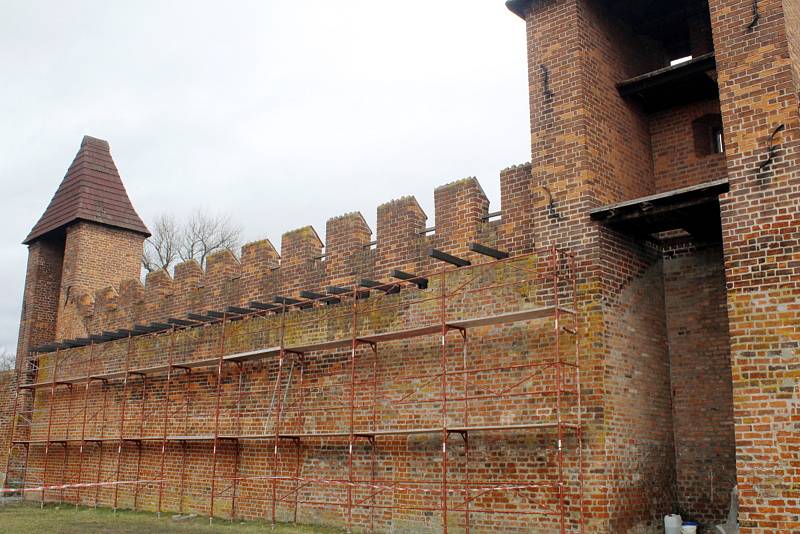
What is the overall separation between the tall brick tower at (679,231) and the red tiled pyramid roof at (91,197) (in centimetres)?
1341

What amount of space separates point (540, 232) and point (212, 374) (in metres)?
7.57

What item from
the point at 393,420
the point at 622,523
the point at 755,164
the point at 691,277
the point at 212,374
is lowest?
the point at 622,523

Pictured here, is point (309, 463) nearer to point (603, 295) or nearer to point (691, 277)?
point (603, 295)

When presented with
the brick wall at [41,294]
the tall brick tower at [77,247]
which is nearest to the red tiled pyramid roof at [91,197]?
Answer: the tall brick tower at [77,247]

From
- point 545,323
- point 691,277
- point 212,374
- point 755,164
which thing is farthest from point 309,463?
point 755,164

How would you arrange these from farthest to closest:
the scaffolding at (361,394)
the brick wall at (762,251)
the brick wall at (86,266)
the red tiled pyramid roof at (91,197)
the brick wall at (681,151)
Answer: the red tiled pyramid roof at (91,197)
the brick wall at (86,266)
the brick wall at (681,151)
the scaffolding at (361,394)
the brick wall at (762,251)

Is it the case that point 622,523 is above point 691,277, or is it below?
below

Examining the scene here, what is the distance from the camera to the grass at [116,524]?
40.1 feet

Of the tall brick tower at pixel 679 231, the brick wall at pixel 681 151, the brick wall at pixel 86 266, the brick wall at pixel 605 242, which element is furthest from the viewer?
the brick wall at pixel 86 266

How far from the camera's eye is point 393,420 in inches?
480

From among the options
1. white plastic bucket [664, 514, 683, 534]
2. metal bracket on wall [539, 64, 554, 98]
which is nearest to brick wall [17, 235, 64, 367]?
A: metal bracket on wall [539, 64, 554, 98]

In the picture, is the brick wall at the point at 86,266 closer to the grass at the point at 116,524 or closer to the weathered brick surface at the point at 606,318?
the grass at the point at 116,524

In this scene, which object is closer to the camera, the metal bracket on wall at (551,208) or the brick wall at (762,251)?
the brick wall at (762,251)

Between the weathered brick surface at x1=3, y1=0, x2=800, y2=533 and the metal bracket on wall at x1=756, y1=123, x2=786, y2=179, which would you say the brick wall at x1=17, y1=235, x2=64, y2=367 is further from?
the metal bracket on wall at x1=756, y1=123, x2=786, y2=179
